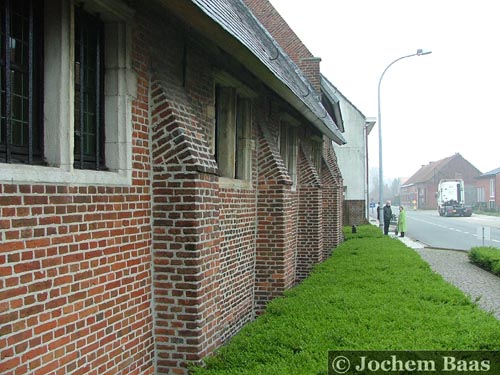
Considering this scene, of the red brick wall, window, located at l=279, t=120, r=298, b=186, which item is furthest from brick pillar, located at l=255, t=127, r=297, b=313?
the red brick wall

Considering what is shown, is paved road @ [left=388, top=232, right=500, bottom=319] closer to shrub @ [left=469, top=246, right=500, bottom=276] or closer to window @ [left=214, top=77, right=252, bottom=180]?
shrub @ [left=469, top=246, right=500, bottom=276]

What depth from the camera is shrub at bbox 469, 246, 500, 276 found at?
13988 millimetres

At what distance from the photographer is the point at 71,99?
3637 millimetres

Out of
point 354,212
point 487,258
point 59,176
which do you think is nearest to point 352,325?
point 59,176

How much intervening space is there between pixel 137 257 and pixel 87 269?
2.43ft

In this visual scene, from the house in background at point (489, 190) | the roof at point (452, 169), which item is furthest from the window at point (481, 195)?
the roof at point (452, 169)

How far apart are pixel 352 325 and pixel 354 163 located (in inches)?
963

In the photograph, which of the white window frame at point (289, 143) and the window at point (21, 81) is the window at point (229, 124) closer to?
the white window frame at point (289, 143)

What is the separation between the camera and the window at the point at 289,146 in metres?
10.8

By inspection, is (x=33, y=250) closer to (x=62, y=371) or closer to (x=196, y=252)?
(x=62, y=371)

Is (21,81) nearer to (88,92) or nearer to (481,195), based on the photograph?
(88,92)

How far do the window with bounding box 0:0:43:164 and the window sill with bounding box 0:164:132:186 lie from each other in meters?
0.15

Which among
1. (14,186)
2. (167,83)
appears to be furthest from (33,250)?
(167,83)

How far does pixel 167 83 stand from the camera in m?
4.88
